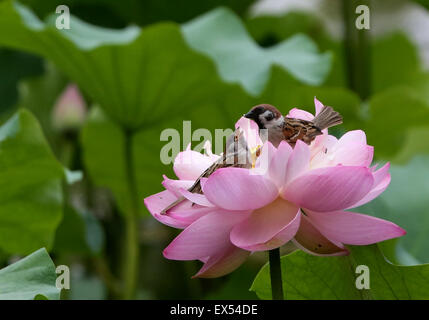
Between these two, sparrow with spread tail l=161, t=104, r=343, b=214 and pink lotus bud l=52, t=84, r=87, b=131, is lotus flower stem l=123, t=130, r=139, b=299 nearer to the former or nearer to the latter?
pink lotus bud l=52, t=84, r=87, b=131

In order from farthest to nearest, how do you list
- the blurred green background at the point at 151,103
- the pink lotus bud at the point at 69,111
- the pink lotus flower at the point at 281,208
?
the pink lotus bud at the point at 69,111 < the blurred green background at the point at 151,103 < the pink lotus flower at the point at 281,208

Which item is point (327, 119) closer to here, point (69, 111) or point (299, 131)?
point (299, 131)

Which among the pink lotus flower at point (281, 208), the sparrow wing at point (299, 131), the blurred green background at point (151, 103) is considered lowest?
the pink lotus flower at point (281, 208)

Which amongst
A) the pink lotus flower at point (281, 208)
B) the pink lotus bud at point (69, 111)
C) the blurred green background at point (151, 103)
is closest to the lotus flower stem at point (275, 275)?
the pink lotus flower at point (281, 208)

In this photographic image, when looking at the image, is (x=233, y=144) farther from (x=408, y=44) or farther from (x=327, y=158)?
(x=408, y=44)

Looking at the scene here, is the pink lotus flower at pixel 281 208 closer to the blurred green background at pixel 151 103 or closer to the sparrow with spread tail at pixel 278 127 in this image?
the sparrow with spread tail at pixel 278 127

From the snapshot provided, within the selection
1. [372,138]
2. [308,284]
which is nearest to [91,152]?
[372,138]

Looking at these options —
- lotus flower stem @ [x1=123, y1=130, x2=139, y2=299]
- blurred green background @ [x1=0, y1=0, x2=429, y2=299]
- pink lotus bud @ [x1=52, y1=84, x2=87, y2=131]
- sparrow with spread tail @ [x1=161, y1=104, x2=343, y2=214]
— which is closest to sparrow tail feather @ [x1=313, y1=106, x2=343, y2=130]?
sparrow with spread tail @ [x1=161, y1=104, x2=343, y2=214]
